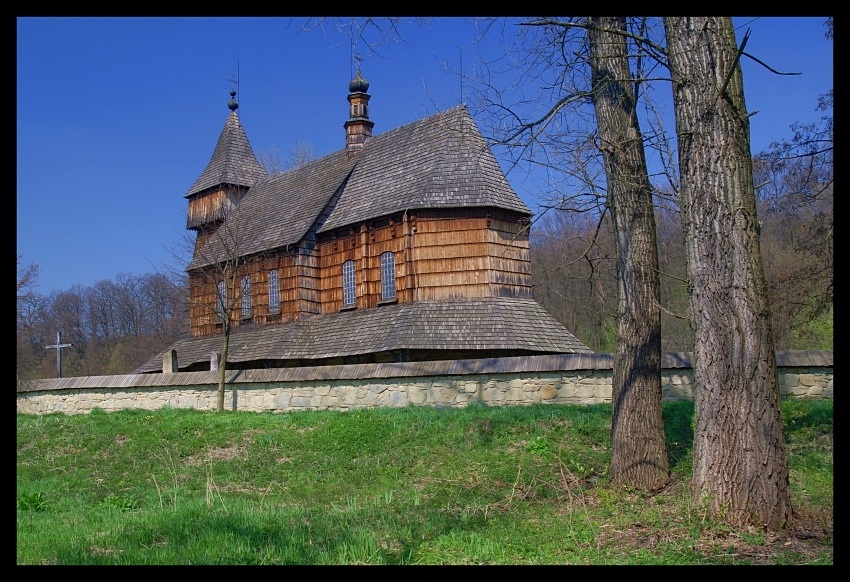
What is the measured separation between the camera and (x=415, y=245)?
23.0 m

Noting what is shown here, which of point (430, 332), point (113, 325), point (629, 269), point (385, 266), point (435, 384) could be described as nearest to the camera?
point (629, 269)

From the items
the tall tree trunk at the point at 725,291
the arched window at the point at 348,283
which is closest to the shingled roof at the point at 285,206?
the arched window at the point at 348,283

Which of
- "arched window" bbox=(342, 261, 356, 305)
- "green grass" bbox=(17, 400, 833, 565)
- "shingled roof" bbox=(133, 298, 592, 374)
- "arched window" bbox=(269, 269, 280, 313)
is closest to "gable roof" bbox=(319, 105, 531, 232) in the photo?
"arched window" bbox=(342, 261, 356, 305)

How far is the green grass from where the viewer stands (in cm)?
636

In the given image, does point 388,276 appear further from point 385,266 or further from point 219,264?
point 219,264

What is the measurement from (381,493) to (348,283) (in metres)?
15.9

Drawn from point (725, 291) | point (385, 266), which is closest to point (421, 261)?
point (385, 266)

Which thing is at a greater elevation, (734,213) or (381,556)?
(734,213)

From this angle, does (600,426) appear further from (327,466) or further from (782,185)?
(782,185)

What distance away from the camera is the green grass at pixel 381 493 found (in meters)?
6.36

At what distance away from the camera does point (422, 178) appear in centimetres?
2377

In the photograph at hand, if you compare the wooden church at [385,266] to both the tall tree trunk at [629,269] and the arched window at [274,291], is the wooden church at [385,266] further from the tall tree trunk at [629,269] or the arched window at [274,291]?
the tall tree trunk at [629,269]
